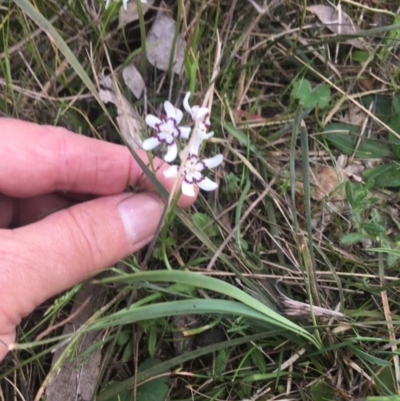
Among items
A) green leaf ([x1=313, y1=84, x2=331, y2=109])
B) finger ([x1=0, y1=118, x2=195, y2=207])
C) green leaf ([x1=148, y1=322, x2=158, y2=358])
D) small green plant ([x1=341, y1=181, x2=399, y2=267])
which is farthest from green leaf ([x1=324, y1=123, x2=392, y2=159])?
green leaf ([x1=148, y1=322, x2=158, y2=358])

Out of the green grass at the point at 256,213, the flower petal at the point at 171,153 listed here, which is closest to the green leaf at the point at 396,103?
the green grass at the point at 256,213

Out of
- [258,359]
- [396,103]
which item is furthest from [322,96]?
[258,359]

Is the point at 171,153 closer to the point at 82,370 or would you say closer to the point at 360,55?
the point at 82,370

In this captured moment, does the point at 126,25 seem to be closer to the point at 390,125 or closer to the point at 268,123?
the point at 268,123

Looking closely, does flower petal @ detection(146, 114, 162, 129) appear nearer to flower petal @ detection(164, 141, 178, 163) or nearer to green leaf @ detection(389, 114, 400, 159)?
flower petal @ detection(164, 141, 178, 163)

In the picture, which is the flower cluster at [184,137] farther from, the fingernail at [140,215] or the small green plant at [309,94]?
the small green plant at [309,94]

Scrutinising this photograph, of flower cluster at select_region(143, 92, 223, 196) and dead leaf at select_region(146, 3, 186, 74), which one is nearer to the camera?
flower cluster at select_region(143, 92, 223, 196)
